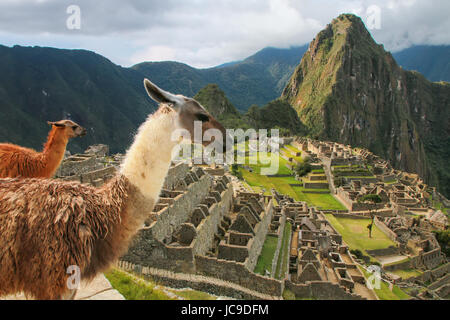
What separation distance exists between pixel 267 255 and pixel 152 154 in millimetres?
11484

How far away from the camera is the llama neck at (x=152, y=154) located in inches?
109

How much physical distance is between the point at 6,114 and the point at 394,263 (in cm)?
3865

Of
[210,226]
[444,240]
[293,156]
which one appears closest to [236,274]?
[210,226]

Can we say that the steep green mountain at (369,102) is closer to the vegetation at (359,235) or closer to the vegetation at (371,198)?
→ the vegetation at (371,198)

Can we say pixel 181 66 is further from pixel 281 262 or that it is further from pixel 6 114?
pixel 281 262

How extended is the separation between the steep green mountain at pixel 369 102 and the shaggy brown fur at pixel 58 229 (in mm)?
114261

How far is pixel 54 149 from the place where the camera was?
4984 mm

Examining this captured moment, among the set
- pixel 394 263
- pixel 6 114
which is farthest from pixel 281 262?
pixel 6 114

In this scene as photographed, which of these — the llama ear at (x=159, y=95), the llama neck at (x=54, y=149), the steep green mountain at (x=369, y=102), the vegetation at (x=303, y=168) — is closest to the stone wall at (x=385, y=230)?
the vegetation at (x=303, y=168)

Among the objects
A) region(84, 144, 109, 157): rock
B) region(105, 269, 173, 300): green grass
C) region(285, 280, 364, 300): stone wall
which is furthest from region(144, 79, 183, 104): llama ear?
region(84, 144, 109, 157): rock

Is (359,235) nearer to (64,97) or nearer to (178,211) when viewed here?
(178,211)

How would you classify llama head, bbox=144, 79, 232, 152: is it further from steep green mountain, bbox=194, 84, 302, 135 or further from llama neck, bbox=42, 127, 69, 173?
steep green mountain, bbox=194, 84, 302, 135

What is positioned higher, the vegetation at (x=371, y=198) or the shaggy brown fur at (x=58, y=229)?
the shaggy brown fur at (x=58, y=229)

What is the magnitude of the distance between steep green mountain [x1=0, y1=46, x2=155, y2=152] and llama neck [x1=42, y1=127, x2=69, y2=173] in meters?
31.1
